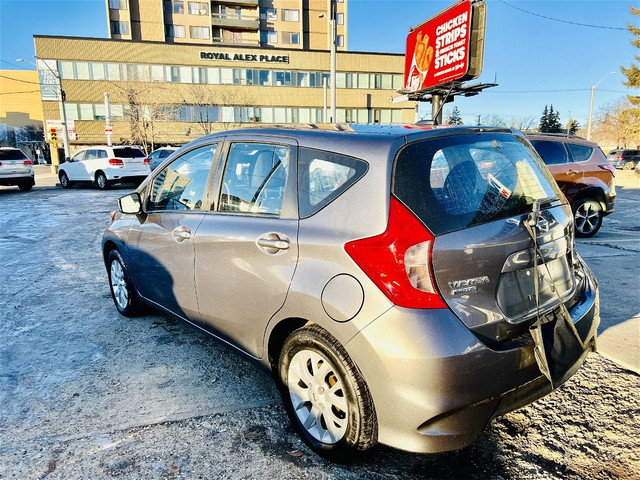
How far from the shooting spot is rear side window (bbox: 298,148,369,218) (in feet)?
7.08

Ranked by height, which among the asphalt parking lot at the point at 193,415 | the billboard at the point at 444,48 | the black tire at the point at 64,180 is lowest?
the asphalt parking lot at the point at 193,415

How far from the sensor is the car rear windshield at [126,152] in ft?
60.6

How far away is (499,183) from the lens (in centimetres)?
228

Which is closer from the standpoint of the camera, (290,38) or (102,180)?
(102,180)

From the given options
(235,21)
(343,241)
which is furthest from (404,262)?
(235,21)

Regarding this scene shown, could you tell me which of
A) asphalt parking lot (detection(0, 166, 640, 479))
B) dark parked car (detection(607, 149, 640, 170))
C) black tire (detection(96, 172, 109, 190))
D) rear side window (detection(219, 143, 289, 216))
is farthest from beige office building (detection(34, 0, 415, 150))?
rear side window (detection(219, 143, 289, 216))

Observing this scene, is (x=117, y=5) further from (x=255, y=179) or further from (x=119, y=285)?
(x=255, y=179)

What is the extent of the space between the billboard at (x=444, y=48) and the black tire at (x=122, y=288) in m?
14.5

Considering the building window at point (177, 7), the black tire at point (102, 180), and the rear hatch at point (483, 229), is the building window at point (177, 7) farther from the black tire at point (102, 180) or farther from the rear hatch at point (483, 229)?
the rear hatch at point (483, 229)

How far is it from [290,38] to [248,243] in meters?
59.3

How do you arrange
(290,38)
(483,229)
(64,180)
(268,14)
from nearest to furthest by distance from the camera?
(483,229), (64,180), (268,14), (290,38)

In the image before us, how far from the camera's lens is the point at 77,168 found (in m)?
19.5

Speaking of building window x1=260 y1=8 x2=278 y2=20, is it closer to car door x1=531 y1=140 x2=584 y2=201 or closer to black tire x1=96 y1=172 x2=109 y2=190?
black tire x1=96 y1=172 x2=109 y2=190

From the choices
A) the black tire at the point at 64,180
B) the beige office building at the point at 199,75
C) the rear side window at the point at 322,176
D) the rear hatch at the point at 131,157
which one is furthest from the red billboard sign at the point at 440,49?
the beige office building at the point at 199,75
